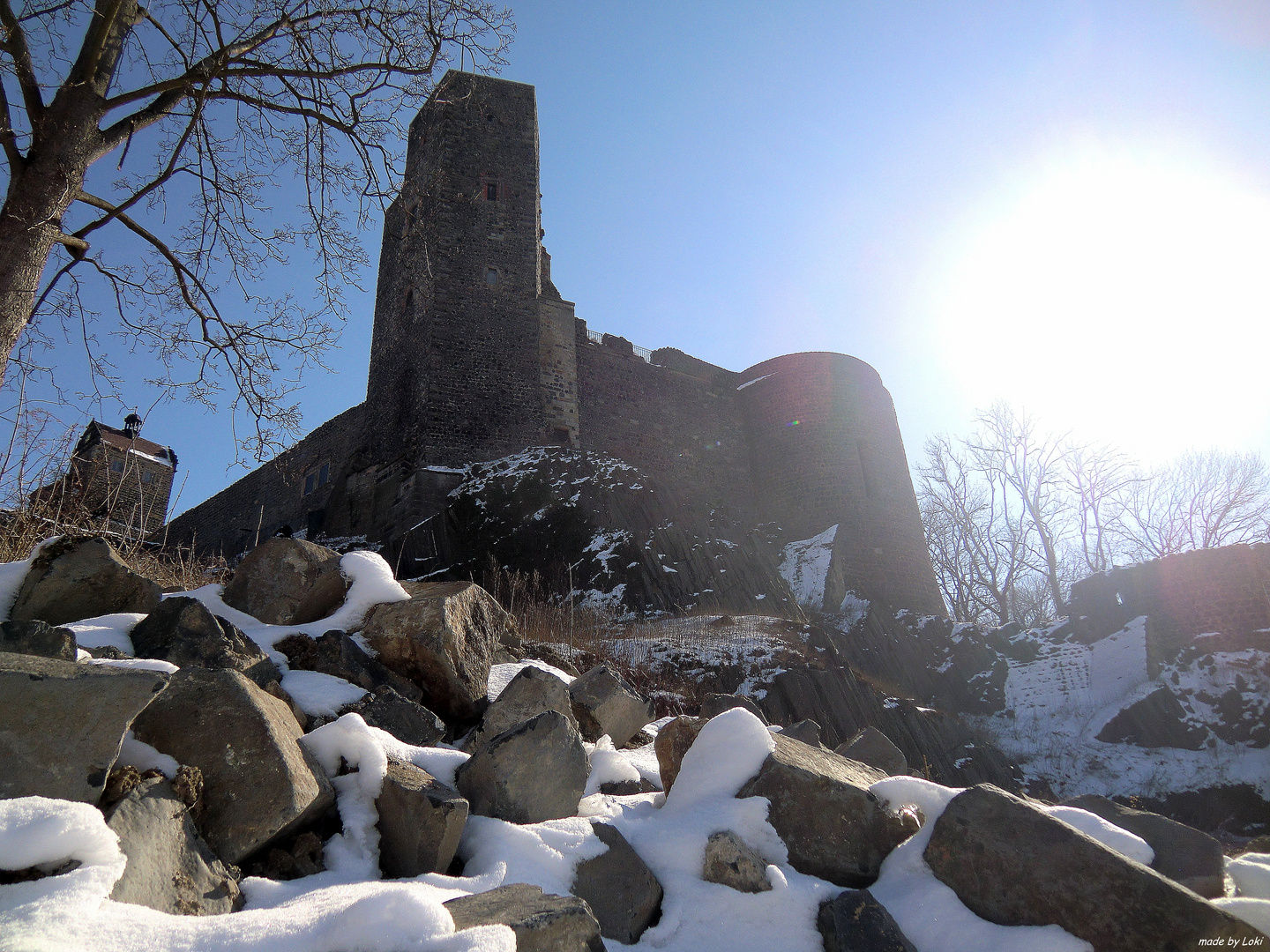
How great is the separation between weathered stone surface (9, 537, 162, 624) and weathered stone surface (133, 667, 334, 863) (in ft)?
4.18

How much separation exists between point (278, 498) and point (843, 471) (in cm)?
1636

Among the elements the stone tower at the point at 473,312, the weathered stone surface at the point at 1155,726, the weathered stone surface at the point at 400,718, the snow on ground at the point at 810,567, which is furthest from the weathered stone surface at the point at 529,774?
the snow on ground at the point at 810,567

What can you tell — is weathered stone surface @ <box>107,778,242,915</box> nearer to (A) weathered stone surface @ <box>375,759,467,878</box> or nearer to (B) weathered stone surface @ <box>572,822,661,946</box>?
(A) weathered stone surface @ <box>375,759,467,878</box>

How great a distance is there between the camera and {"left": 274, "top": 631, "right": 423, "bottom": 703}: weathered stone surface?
11.6ft

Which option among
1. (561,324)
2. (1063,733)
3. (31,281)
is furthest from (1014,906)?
(561,324)

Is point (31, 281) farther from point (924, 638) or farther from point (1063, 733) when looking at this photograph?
point (924, 638)

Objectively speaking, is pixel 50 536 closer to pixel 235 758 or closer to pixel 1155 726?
pixel 235 758

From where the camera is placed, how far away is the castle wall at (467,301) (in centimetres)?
1480

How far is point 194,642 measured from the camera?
307 centimetres

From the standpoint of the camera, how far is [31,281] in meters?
4.25

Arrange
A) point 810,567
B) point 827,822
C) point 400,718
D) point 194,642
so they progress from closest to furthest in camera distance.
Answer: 1. point 827,822
2. point 194,642
3. point 400,718
4. point 810,567

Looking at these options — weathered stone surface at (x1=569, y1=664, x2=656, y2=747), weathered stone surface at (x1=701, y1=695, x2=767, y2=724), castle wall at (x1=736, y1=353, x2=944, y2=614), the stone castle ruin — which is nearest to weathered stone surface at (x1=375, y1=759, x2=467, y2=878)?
weathered stone surface at (x1=569, y1=664, x2=656, y2=747)

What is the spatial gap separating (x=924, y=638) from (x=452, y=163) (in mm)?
14201

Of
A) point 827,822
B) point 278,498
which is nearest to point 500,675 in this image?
point 827,822
